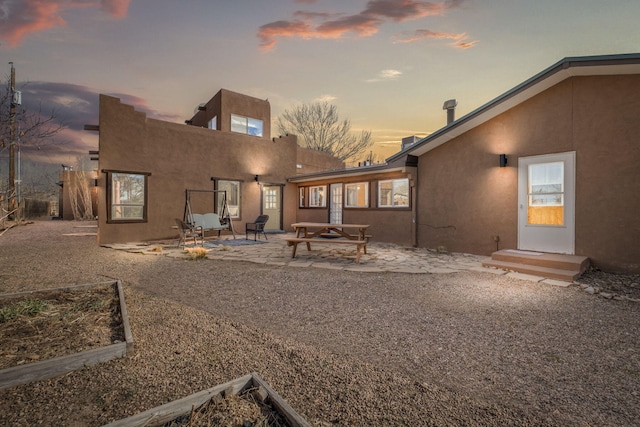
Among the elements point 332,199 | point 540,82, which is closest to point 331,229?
point 332,199

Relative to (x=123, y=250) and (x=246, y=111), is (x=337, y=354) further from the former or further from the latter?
(x=246, y=111)

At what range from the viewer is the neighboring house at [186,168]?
9.70m

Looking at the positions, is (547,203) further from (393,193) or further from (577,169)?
(393,193)

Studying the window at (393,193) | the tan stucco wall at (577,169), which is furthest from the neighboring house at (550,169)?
the window at (393,193)

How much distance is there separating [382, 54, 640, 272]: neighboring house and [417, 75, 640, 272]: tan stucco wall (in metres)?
0.02

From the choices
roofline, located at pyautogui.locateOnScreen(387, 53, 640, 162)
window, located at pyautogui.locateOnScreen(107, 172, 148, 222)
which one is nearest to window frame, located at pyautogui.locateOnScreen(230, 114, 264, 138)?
window, located at pyautogui.locateOnScreen(107, 172, 148, 222)

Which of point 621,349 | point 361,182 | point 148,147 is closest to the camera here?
point 621,349

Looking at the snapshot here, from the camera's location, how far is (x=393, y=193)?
34.0 feet

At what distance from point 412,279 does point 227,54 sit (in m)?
10.1

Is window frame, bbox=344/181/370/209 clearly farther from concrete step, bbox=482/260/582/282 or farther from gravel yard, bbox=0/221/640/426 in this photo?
gravel yard, bbox=0/221/640/426

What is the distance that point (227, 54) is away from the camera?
34.9ft

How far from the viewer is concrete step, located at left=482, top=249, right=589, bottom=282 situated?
526 centimetres

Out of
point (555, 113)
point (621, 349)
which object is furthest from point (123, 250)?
point (555, 113)

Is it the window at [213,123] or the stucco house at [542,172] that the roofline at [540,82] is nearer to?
the stucco house at [542,172]
